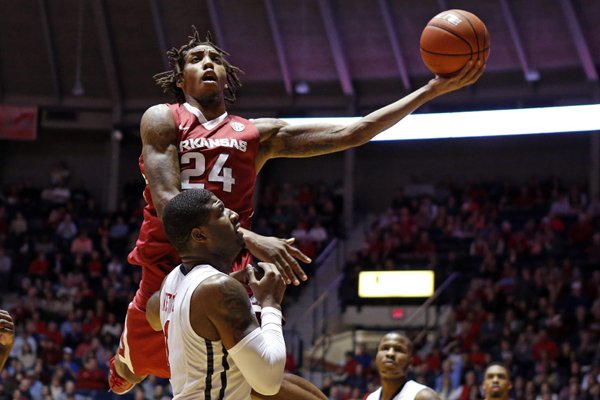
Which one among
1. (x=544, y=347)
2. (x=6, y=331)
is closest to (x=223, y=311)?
(x=6, y=331)

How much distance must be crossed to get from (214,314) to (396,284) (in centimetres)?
1309

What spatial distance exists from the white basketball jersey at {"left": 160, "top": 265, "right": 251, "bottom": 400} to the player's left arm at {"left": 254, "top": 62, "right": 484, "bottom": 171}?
57.6 inches

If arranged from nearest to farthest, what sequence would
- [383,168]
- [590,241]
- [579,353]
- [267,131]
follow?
[267,131] → [579,353] → [590,241] → [383,168]

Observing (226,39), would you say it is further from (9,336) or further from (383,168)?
(9,336)

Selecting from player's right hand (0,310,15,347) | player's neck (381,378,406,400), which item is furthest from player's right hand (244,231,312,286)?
player's neck (381,378,406,400)

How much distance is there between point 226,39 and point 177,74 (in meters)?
15.2

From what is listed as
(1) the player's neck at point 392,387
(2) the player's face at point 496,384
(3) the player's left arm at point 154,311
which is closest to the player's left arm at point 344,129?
(3) the player's left arm at point 154,311

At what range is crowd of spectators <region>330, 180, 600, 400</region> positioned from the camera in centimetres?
1346

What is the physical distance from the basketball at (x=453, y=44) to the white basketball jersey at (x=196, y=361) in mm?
1814

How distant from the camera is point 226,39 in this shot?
66.0ft

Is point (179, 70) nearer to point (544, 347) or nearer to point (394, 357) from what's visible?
point (394, 357)

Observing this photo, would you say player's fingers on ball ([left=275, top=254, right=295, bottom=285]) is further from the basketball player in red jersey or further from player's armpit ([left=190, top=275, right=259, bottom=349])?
the basketball player in red jersey

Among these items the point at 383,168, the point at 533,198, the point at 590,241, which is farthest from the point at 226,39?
the point at 590,241

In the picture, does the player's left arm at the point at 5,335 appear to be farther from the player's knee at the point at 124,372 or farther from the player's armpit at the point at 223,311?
the player's armpit at the point at 223,311
